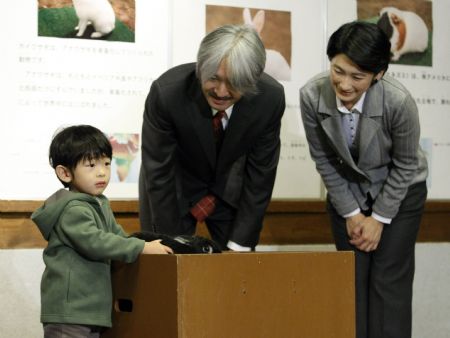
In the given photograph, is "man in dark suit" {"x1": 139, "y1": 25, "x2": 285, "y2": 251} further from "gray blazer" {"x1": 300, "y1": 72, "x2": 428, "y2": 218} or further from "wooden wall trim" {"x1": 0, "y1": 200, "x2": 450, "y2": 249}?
"wooden wall trim" {"x1": 0, "y1": 200, "x2": 450, "y2": 249}

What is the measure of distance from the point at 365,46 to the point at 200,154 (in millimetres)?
550

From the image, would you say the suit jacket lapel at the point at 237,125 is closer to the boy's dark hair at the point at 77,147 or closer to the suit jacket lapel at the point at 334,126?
the suit jacket lapel at the point at 334,126

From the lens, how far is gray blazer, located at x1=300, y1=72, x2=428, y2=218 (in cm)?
232

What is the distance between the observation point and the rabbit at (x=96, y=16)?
279 centimetres

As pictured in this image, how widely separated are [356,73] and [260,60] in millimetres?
339

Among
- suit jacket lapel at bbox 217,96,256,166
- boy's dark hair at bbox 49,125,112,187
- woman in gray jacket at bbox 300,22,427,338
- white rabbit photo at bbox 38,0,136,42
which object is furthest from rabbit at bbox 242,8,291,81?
boy's dark hair at bbox 49,125,112,187

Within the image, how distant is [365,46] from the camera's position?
218cm

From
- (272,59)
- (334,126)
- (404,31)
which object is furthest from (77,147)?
(404,31)

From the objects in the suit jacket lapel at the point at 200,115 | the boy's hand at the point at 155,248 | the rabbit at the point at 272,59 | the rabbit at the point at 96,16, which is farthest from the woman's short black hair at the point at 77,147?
the rabbit at the point at 272,59

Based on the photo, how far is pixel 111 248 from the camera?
1.79m

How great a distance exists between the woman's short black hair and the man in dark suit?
1.05 feet

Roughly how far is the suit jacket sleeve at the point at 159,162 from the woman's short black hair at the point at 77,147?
312 millimetres

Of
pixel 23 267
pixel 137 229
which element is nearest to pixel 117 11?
pixel 137 229

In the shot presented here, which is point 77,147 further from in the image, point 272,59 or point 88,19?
point 272,59
